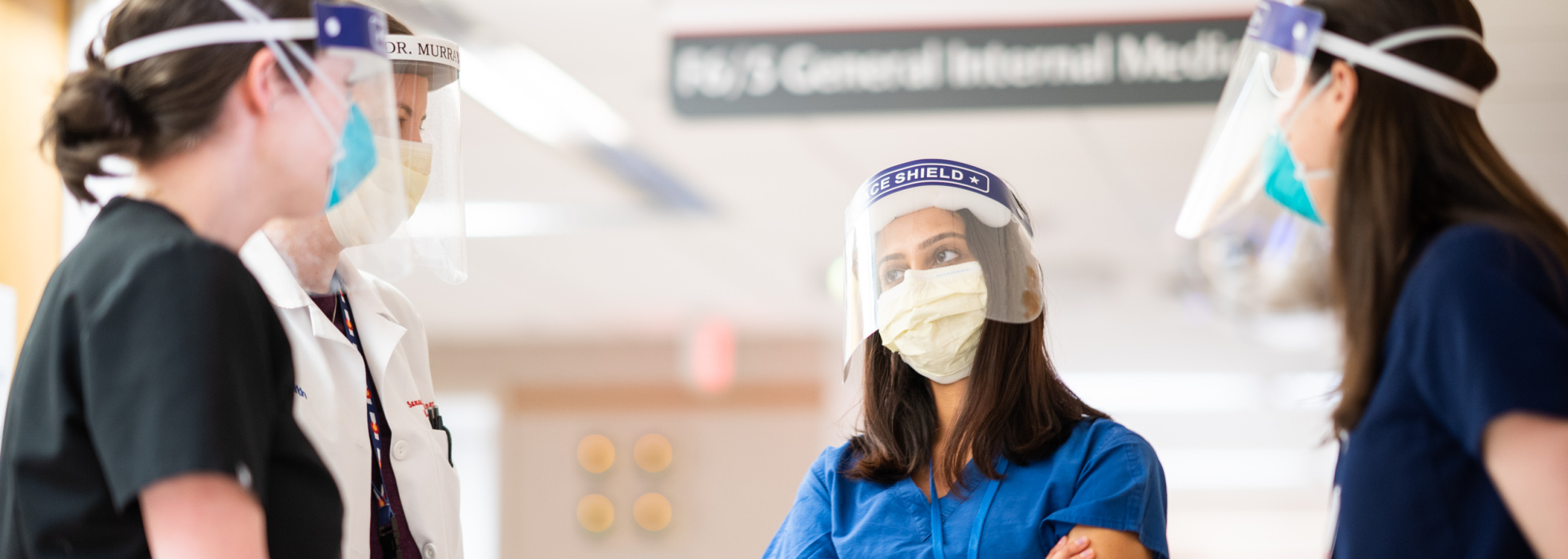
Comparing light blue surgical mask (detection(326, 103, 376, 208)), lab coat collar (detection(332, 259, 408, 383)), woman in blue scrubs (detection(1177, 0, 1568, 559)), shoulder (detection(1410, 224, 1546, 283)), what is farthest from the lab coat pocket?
shoulder (detection(1410, 224, 1546, 283))

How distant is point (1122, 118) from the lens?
4754mm

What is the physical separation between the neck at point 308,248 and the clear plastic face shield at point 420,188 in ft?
0.48

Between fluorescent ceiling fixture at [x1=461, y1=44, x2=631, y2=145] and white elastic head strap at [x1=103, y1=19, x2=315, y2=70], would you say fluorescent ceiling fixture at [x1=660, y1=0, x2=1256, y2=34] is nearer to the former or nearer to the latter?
fluorescent ceiling fixture at [x1=461, y1=44, x2=631, y2=145]

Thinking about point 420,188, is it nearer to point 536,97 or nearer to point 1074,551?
point 1074,551

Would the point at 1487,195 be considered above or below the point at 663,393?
above

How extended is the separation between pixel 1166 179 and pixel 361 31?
15.8 feet

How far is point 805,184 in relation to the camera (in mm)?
5773

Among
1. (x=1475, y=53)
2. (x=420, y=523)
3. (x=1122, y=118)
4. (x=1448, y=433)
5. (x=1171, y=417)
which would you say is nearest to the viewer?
(x=1448, y=433)

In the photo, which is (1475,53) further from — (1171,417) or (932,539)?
(1171,417)

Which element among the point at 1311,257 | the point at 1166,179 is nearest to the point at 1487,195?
the point at 1311,257

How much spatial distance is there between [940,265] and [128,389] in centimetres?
118

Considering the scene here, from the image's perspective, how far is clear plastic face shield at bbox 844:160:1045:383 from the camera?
1.86 meters

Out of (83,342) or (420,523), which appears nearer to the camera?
(83,342)

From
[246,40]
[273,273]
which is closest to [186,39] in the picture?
[246,40]
